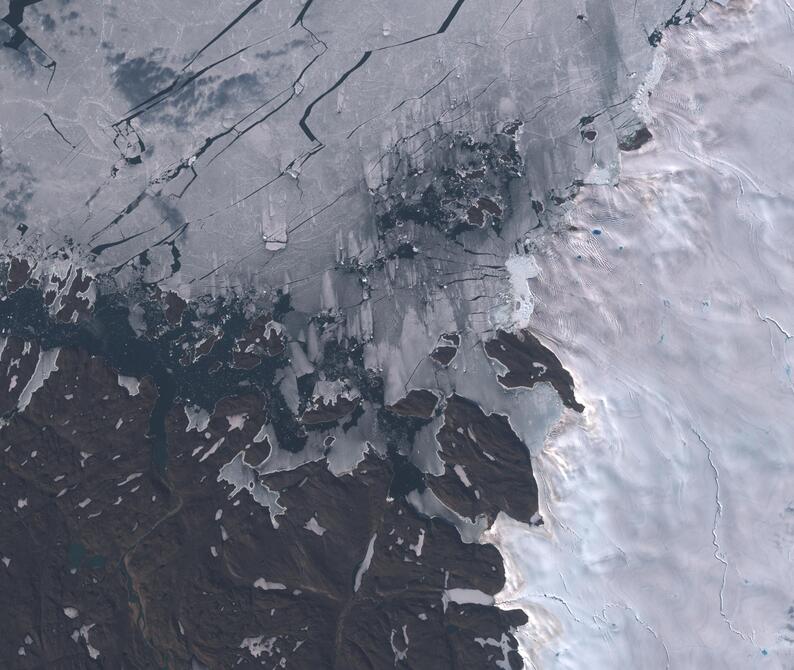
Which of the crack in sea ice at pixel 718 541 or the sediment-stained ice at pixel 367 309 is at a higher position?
the sediment-stained ice at pixel 367 309

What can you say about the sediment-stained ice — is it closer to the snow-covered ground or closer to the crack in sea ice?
the snow-covered ground

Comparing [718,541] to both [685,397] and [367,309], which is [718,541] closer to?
[685,397]

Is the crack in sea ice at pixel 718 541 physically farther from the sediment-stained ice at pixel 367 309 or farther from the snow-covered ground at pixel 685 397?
the sediment-stained ice at pixel 367 309

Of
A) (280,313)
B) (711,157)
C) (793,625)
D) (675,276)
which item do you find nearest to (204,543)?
(280,313)

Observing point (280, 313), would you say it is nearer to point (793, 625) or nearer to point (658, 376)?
point (658, 376)

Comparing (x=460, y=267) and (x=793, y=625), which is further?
(x=460, y=267)

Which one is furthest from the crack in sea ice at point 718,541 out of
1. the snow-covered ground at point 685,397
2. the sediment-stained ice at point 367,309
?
the sediment-stained ice at point 367,309

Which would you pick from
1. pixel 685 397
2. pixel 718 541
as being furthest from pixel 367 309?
pixel 718 541

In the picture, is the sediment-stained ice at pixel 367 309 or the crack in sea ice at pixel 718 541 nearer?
the crack in sea ice at pixel 718 541
